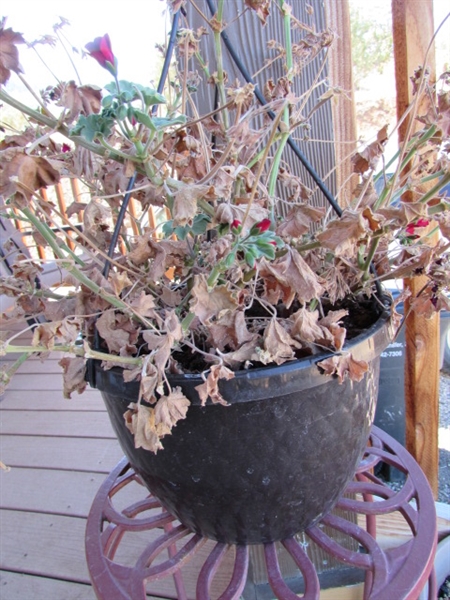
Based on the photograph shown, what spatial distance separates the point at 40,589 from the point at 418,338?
1.05 meters

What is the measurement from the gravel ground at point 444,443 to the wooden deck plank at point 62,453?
106cm

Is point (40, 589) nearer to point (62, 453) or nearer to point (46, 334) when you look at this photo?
point (62, 453)

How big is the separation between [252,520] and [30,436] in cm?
127

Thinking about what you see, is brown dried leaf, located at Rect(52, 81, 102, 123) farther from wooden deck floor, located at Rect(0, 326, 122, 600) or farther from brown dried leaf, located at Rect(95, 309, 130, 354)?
wooden deck floor, located at Rect(0, 326, 122, 600)

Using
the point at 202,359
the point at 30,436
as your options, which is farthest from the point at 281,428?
the point at 30,436

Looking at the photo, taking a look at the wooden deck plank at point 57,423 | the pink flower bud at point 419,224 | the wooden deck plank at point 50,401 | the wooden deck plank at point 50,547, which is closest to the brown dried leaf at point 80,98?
the pink flower bud at point 419,224

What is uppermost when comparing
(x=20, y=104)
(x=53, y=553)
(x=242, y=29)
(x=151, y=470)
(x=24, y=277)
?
(x=242, y=29)

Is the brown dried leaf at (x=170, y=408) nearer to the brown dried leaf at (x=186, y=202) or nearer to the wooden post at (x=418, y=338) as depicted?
the brown dried leaf at (x=186, y=202)

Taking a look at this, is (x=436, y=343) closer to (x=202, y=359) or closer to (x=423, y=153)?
(x=423, y=153)

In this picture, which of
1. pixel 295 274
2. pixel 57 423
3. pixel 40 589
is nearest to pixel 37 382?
pixel 57 423

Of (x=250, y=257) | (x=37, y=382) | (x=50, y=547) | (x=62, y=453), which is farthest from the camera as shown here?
(x=37, y=382)

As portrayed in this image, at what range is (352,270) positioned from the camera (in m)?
0.64

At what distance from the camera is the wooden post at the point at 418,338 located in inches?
36.2

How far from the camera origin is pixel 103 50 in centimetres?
37
